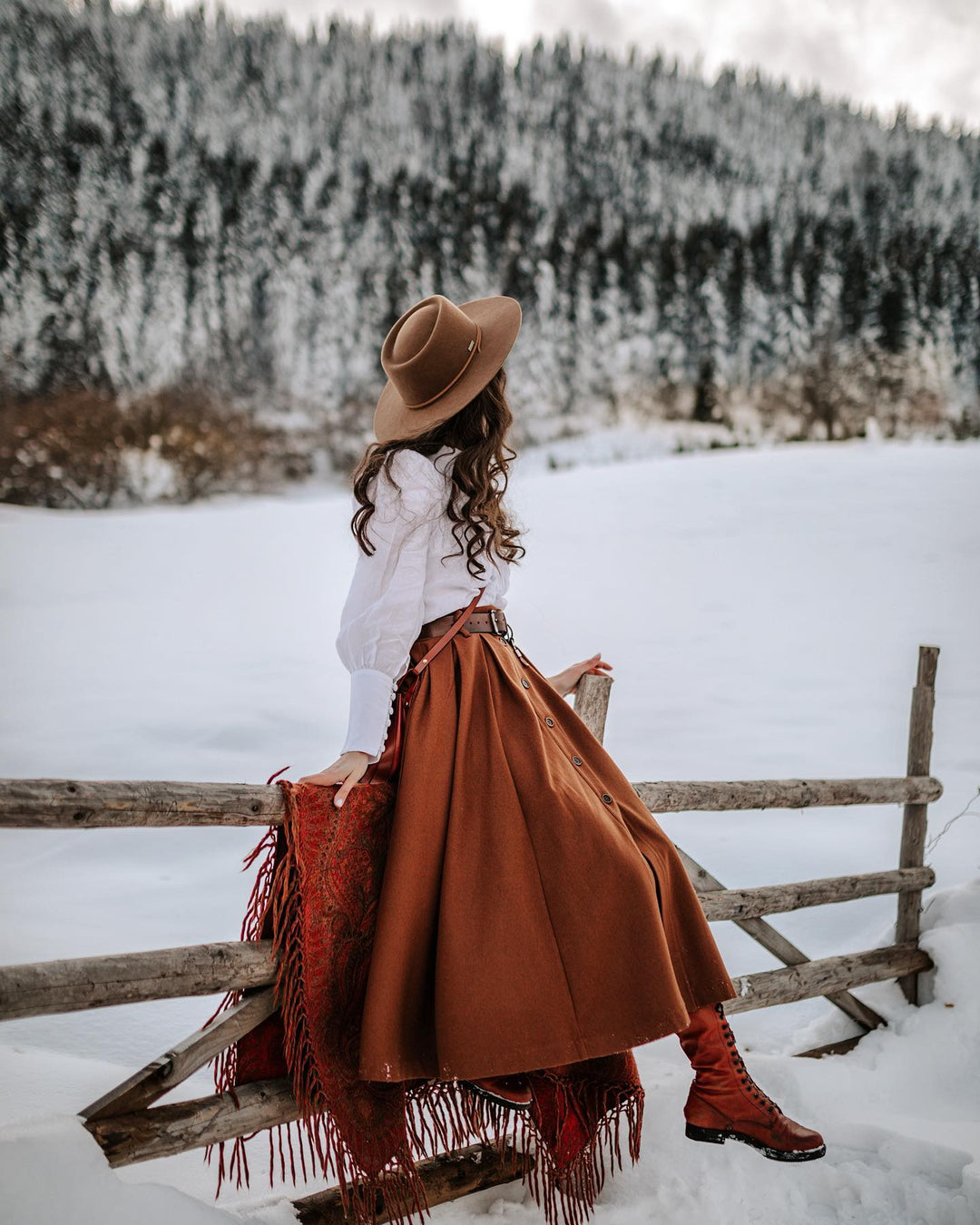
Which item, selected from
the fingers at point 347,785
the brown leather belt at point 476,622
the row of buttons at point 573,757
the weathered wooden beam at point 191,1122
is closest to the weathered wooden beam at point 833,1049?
the row of buttons at point 573,757

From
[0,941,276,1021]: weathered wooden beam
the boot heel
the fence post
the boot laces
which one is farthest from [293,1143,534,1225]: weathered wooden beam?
the fence post

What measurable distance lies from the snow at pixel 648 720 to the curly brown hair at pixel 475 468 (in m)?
0.33

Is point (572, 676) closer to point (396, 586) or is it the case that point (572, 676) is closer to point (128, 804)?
point (396, 586)

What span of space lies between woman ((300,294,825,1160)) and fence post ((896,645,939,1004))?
5.60ft

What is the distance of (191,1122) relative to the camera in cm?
168

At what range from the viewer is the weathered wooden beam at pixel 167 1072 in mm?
1624

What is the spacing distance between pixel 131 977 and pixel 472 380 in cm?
125

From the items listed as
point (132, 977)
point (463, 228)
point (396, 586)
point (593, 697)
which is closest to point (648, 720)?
point (593, 697)

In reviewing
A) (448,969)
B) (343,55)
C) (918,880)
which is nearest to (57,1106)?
(448,969)

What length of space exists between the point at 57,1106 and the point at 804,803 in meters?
2.23

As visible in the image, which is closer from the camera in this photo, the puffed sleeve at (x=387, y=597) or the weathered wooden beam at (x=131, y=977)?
the weathered wooden beam at (x=131, y=977)

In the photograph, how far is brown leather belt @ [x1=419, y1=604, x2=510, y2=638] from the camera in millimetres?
1819

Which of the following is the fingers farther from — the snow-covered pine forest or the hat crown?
the snow-covered pine forest

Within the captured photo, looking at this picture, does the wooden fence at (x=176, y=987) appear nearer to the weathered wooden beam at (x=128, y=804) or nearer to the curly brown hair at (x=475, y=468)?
the weathered wooden beam at (x=128, y=804)
